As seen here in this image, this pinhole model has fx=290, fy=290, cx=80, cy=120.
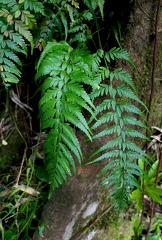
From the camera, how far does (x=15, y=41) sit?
1.31 m

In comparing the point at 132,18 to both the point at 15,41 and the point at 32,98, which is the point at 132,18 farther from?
the point at 32,98

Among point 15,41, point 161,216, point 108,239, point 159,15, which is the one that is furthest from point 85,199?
point 159,15

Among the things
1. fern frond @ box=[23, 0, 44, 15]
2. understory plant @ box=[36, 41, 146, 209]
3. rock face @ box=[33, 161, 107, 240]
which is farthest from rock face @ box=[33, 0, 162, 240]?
fern frond @ box=[23, 0, 44, 15]

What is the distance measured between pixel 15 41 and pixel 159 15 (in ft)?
2.42

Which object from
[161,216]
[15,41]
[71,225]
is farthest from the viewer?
[161,216]

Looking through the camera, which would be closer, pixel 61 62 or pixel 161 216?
pixel 61 62

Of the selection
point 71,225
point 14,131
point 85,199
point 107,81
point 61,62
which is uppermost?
point 61,62

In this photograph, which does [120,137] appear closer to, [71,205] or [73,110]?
[73,110]

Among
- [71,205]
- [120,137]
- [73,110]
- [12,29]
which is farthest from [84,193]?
[12,29]

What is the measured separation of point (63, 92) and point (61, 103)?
52mm

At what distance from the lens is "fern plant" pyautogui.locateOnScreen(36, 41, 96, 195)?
4.09ft

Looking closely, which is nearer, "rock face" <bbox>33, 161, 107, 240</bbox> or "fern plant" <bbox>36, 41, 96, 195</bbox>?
"fern plant" <bbox>36, 41, 96, 195</bbox>

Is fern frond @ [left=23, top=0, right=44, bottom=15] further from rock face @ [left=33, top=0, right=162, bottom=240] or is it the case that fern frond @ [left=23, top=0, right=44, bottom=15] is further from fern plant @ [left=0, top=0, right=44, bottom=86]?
rock face @ [left=33, top=0, right=162, bottom=240]

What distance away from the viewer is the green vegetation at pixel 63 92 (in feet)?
4.15
